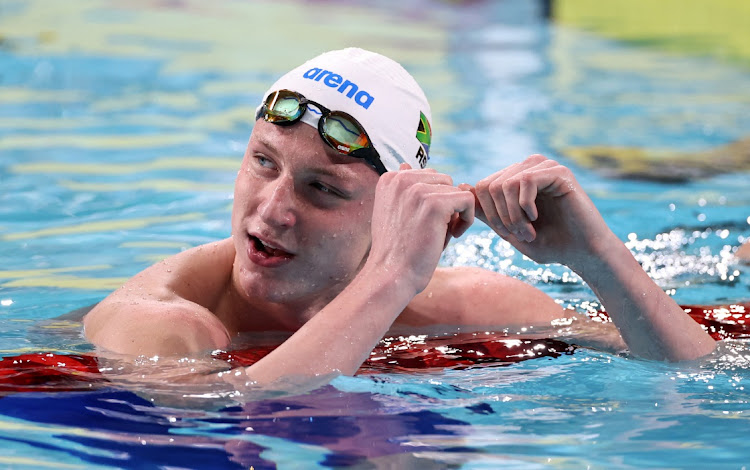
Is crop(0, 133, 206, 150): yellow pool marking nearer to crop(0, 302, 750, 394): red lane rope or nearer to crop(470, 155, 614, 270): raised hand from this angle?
crop(0, 302, 750, 394): red lane rope

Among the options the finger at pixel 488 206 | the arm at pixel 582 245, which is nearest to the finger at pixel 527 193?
the arm at pixel 582 245

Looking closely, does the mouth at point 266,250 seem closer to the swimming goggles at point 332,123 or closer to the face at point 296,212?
the face at point 296,212

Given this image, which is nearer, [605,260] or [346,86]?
[605,260]

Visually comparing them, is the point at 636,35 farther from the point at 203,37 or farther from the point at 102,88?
the point at 102,88

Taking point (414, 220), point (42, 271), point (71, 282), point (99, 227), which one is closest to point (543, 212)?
point (414, 220)

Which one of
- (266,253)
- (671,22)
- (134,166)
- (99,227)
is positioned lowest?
(266,253)

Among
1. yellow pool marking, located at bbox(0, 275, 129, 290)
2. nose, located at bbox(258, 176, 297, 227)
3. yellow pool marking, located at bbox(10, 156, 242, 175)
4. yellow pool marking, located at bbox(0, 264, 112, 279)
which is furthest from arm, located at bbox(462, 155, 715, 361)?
yellow pool marking, located at bbox(10, 156, 242, 175)

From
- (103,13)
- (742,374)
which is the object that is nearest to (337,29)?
(103,13)

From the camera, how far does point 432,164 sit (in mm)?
8609

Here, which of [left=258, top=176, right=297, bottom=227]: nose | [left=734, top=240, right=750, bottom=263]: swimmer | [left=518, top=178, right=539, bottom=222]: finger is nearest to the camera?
[left=518, top=178, right=539, bottom=222]: finger

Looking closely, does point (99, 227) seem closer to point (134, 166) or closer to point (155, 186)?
point (155, 186)

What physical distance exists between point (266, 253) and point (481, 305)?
117 cm

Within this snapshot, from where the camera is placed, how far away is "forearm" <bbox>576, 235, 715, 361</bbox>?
3.51 m

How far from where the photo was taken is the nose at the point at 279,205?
11.1 feet
